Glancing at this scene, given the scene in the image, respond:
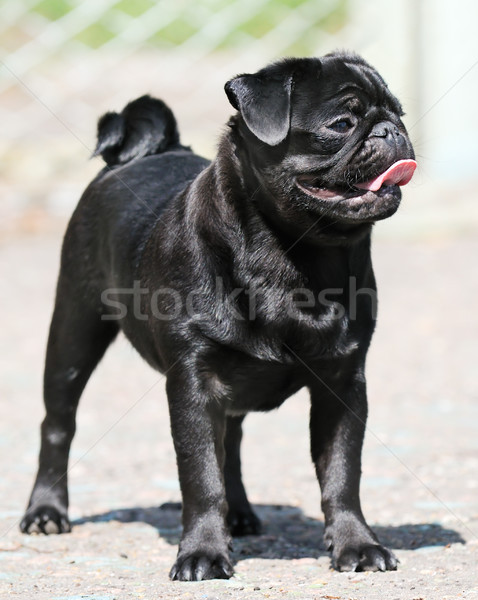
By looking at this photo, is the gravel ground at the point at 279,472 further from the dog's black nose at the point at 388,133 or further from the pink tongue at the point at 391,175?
the dog's black nose at the point at 388,133

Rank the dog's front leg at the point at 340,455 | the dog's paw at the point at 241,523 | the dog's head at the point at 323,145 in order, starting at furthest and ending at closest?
1. the dog's paw at the point at 241,523
2. the dog's front leg at the point at 340,455
3. the dog's head at the point at 323,145

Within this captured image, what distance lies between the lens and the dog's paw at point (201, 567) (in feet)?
11.8

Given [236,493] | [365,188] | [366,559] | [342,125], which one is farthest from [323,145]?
[236,493]

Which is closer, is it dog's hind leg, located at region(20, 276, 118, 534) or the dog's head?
the dog's head

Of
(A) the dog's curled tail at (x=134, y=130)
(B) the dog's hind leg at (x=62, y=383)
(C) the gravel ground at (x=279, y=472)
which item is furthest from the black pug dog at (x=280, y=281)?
(A) the dog's curled tail at (x=134, y=130)

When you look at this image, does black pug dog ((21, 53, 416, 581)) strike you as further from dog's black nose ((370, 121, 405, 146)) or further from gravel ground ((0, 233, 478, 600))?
gravel ground ((0, 233, 478, 600))

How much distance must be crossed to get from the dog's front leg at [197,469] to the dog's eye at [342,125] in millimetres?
944

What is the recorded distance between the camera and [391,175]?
3641 mm

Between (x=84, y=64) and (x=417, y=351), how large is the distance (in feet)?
27.6

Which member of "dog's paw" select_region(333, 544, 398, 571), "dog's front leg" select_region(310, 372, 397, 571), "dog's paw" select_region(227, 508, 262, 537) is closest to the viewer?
"dog's paw" select_region(333, 544, 398, 571)

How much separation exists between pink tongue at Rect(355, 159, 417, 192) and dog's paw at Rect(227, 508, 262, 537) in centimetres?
159

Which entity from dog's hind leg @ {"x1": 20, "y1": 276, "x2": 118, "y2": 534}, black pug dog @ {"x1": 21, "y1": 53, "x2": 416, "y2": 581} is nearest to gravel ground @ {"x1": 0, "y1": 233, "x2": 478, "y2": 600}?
dog's hind leg @ {"x1": 20, "y1": 276, "x2": 118, "y2": 534}

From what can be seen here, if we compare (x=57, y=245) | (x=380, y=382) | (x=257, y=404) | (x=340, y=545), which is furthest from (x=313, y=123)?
(x=57, y=245)

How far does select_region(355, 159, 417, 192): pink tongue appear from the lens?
11.9 feet
